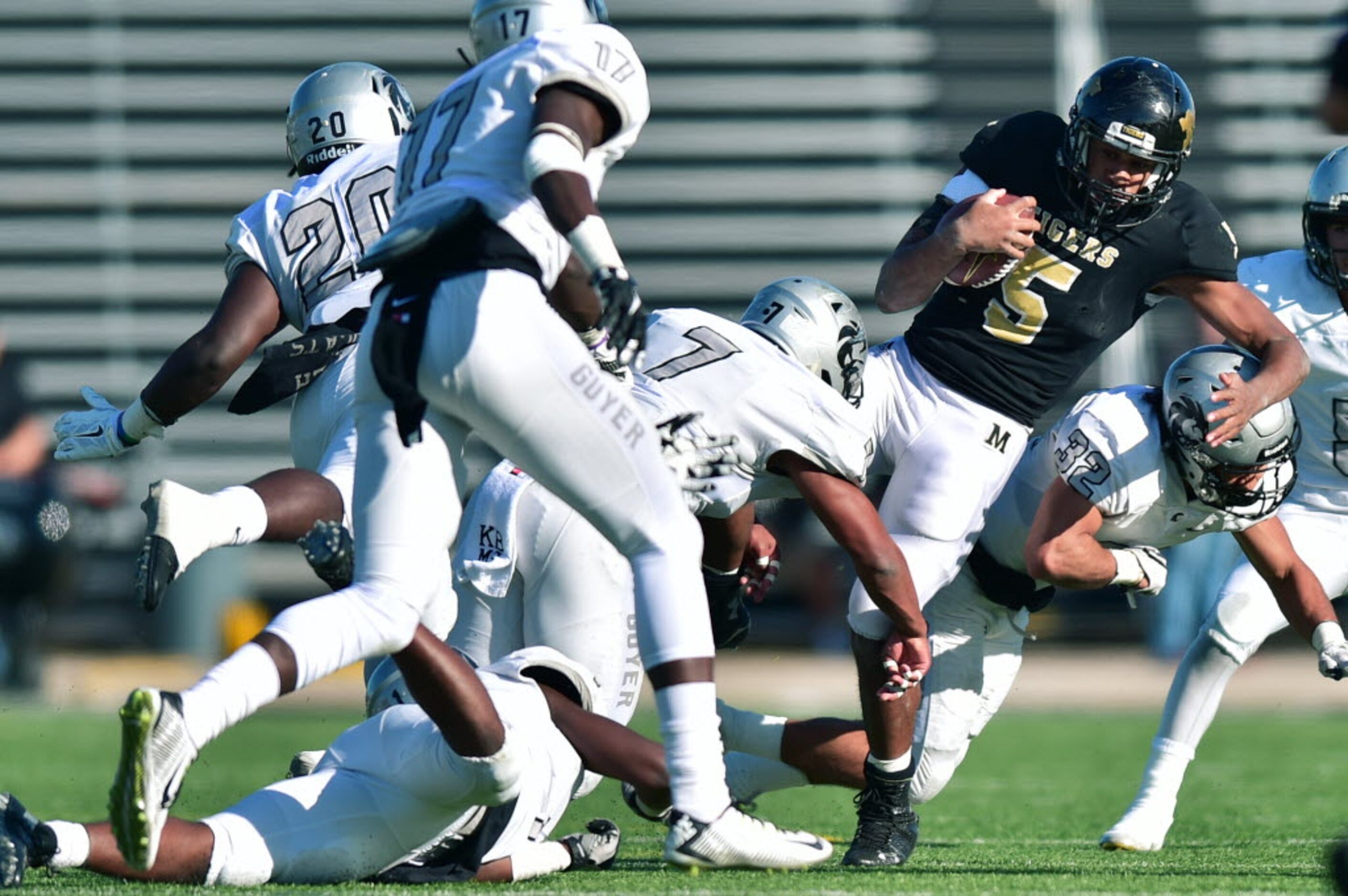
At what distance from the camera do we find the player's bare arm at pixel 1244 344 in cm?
439

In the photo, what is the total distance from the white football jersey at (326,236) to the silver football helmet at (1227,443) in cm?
195

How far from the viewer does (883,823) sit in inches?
173

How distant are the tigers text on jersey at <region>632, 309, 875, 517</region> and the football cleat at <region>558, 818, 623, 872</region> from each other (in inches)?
28.0

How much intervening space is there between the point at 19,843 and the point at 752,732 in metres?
1.83

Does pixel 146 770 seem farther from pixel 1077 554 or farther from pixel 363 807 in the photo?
pixel 1077 554

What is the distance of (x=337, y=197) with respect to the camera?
4.88 meters

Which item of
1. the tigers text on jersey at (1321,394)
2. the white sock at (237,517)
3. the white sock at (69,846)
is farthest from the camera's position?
the tigers text on jersey at (1321,394)

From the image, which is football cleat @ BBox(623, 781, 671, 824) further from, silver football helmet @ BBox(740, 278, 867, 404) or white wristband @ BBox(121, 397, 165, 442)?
white wristband @ BBox(121, 397, 165, 442)

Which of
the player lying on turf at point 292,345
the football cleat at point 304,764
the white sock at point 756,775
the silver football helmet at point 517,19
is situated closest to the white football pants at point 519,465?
the silver football helmet at point 517,19

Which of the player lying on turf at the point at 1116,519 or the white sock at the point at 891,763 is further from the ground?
the player lying on turf at the point at 1116,519

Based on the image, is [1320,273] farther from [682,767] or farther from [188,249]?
[188,249]

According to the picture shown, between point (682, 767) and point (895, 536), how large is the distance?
1.58 metres

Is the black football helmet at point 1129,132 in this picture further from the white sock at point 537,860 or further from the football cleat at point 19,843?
the football cleat at point 19,843

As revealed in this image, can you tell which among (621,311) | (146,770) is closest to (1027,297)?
(621,311)
